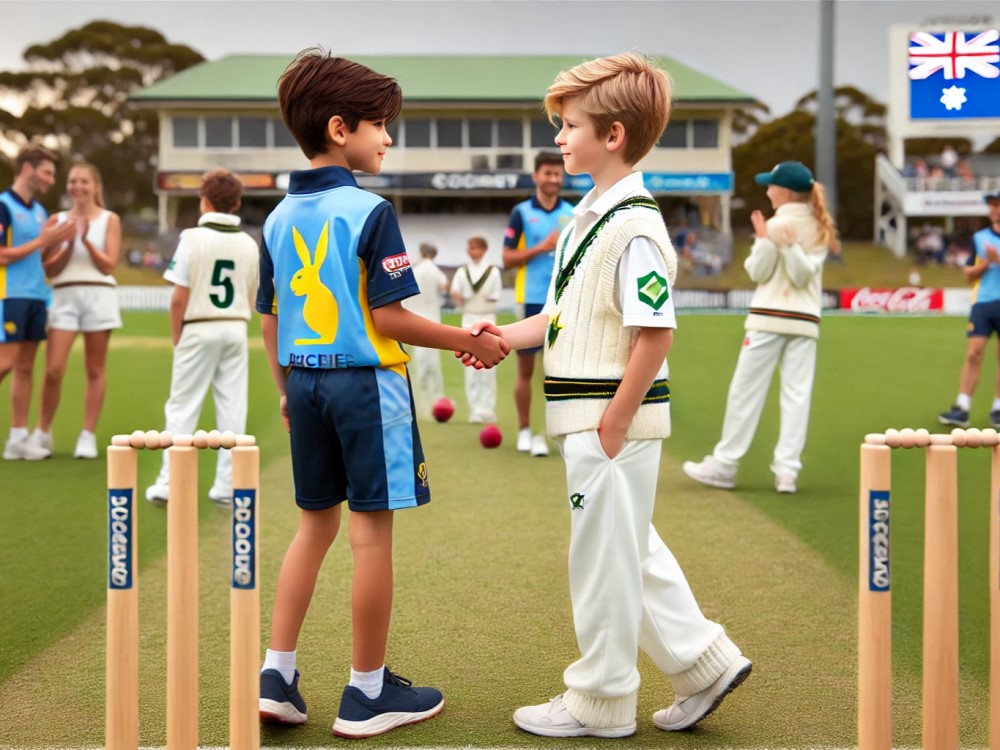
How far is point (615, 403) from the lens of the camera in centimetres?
346

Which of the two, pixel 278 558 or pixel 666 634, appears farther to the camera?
pixel 278 558

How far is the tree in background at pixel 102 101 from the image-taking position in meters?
56.4

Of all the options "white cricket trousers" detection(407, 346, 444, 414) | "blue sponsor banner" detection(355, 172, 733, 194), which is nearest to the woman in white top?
"white cricket trousers" detection(407, 346, 444, 414)

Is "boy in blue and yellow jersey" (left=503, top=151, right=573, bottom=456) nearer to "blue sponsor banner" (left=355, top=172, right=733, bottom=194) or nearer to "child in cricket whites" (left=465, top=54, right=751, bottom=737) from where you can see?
"child in cricket whites" (left=465, top=54, right=751, bottom=737)

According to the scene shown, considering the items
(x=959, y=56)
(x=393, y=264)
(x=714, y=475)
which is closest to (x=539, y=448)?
(x=714, y=475)

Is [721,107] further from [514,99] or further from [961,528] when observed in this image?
[961,528]

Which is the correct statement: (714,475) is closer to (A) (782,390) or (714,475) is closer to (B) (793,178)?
(A) (782,390)

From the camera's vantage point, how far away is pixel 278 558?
6172 mm

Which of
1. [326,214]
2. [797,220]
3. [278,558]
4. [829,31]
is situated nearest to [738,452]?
[797,220]

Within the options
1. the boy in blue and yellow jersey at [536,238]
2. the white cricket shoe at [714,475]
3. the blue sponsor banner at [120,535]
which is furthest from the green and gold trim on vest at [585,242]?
the boy in blue and yellow jersey at [536,238]

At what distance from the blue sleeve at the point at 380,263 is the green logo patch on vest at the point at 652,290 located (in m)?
0.66

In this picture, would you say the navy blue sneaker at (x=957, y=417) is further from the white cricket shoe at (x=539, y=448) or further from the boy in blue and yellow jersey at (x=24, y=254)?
the boy in blue and yellow jersey at (x=24, y=254)

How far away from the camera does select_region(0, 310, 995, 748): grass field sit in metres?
3.89

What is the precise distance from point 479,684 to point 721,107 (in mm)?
49059
